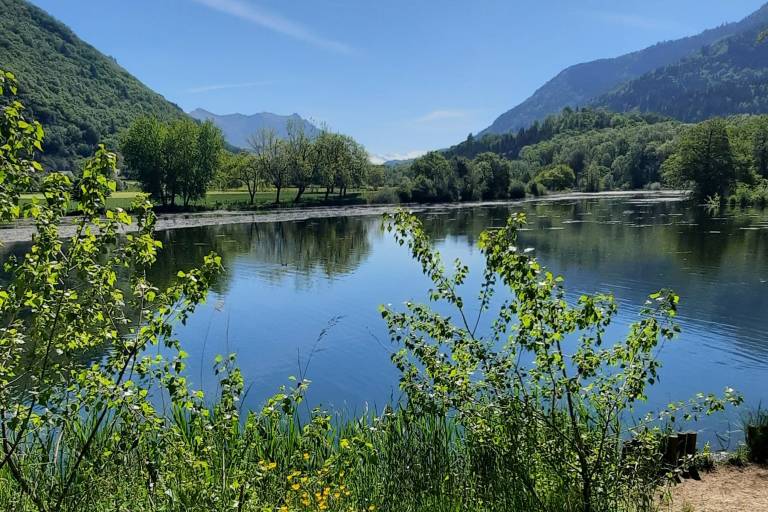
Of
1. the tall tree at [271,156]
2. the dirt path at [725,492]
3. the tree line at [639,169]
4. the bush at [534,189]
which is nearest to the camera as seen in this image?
the dirt path at [725,492]

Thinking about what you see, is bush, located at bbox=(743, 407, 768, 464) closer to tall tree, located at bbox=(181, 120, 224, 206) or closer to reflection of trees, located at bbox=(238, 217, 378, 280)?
reflection of trees, located at bbox=(238, 217, 378, 280)

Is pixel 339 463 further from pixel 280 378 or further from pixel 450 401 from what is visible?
pixel 280 378

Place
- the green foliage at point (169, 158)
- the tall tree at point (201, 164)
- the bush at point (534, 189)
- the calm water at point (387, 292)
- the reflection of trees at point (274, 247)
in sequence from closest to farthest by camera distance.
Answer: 1. the calm water at point (387, 292)
2. the reflection of trees at point (274, 247)
3. the green foliage at point (169, 158)
4. the tall tree at point (201, 164)
5. the bush at point (534, 189)

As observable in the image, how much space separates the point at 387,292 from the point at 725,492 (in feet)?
67.7

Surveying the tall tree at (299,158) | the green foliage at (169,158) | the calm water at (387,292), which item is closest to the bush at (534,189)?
the tall tree at (299,158)

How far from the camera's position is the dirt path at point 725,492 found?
26.6 feet

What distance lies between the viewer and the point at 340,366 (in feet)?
56.7

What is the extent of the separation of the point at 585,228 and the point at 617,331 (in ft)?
126

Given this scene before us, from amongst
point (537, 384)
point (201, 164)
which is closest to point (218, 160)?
point (201, 164)

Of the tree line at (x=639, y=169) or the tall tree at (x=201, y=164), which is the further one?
the tall tree at (x=201, y=164)

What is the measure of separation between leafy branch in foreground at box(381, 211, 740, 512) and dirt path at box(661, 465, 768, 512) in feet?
5.68

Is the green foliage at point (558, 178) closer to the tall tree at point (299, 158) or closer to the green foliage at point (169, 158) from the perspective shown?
the tall tree at point (299, 158)

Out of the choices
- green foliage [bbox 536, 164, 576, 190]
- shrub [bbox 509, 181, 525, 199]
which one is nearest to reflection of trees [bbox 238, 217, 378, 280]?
shrub [bbox 509, 181, 525, 199]

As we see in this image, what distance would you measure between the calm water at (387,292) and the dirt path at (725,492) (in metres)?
3.07
